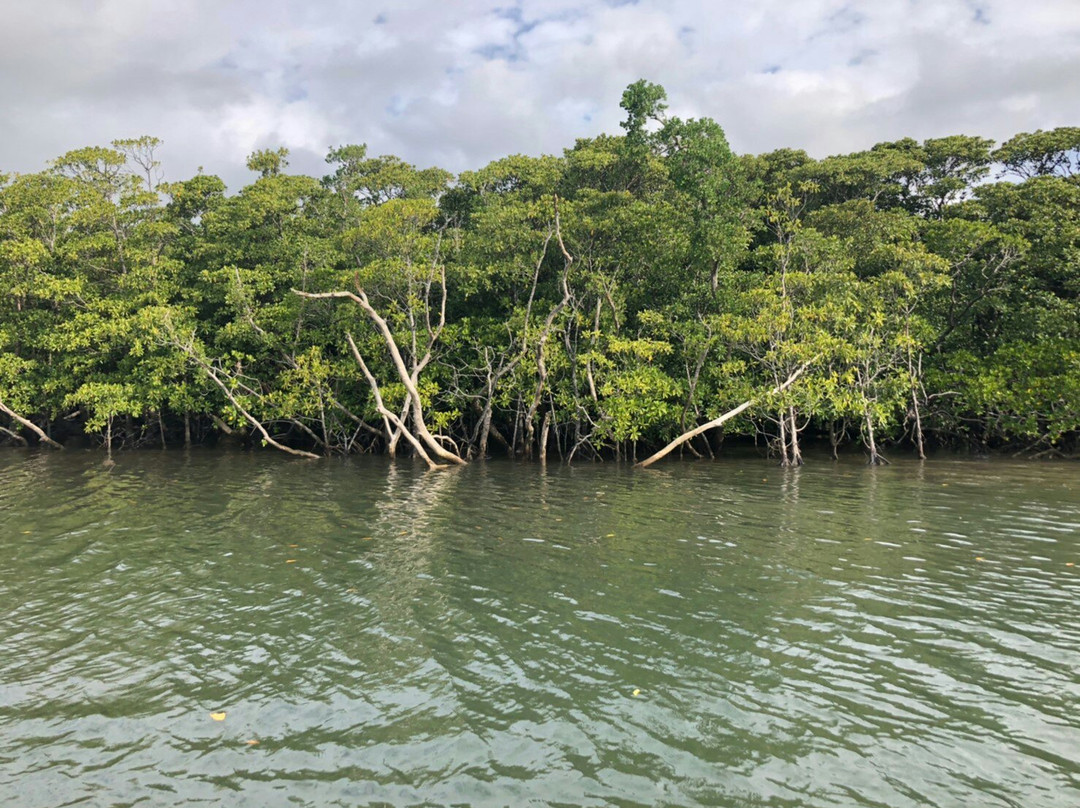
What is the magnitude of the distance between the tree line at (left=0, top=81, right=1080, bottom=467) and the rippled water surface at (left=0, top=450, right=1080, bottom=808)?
1254 cm

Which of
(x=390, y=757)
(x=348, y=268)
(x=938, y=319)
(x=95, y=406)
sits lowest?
(x=390, y=757)

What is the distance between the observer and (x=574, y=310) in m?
29.2

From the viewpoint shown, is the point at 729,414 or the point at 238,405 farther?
the point at 238,405

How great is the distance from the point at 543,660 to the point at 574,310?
2219 cm

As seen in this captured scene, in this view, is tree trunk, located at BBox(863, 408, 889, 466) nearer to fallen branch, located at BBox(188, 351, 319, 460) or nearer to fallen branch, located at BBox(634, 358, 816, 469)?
fallen branch, located at BBox(634, 358, 816, 469)

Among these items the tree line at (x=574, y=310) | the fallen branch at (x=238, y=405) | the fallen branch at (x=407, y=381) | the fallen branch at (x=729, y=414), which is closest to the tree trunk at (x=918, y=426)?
the tree line at (x=574, y=310)

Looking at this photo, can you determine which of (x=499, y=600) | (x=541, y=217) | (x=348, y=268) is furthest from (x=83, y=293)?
(x=499, y=600)

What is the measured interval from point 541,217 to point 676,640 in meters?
23.4

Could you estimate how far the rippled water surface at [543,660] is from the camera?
5785 mm

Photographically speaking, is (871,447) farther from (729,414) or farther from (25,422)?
(25,422)

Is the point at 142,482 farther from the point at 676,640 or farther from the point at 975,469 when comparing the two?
the point at 975,469

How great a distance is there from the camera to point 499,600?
10.4 metres

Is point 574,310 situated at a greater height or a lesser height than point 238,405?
greater

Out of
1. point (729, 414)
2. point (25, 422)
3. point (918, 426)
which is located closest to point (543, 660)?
point (729, 414)
